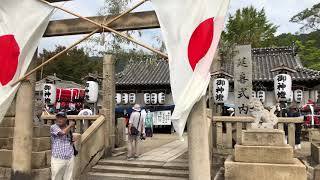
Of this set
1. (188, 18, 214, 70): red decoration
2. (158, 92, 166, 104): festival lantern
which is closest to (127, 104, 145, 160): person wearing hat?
(188, 18, 214, 70): red decoration

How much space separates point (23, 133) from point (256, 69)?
22921mm

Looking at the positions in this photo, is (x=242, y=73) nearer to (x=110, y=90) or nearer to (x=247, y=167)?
(x=110, y=90)

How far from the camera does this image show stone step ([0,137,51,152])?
9625 millimetres

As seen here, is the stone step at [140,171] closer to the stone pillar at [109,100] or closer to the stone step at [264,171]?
the stone pillar at [109,100]

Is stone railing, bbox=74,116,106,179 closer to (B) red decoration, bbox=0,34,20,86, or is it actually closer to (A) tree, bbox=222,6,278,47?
(B) red decoration, bbox=0,34,20,86

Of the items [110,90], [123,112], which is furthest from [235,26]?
[110,90]

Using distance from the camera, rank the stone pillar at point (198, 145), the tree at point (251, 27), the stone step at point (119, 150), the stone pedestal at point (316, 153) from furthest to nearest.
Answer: the tree at point (251, 27), the stone step at point (119, 150), the stone pedestal at point (316, 153), the stone pillar at point (198, 145)

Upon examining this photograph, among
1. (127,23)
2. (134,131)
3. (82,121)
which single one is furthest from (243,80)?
(127,23)

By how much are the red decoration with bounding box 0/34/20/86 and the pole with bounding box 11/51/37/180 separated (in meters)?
1.25

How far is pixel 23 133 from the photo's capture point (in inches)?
332

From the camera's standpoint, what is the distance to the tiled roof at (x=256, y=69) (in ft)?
88.1

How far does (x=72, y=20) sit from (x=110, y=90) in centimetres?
471

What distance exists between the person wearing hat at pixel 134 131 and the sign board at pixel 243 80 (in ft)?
15.5

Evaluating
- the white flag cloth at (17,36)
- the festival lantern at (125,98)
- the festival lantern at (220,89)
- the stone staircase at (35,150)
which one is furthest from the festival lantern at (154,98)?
the white flag cloth at (17,36)
